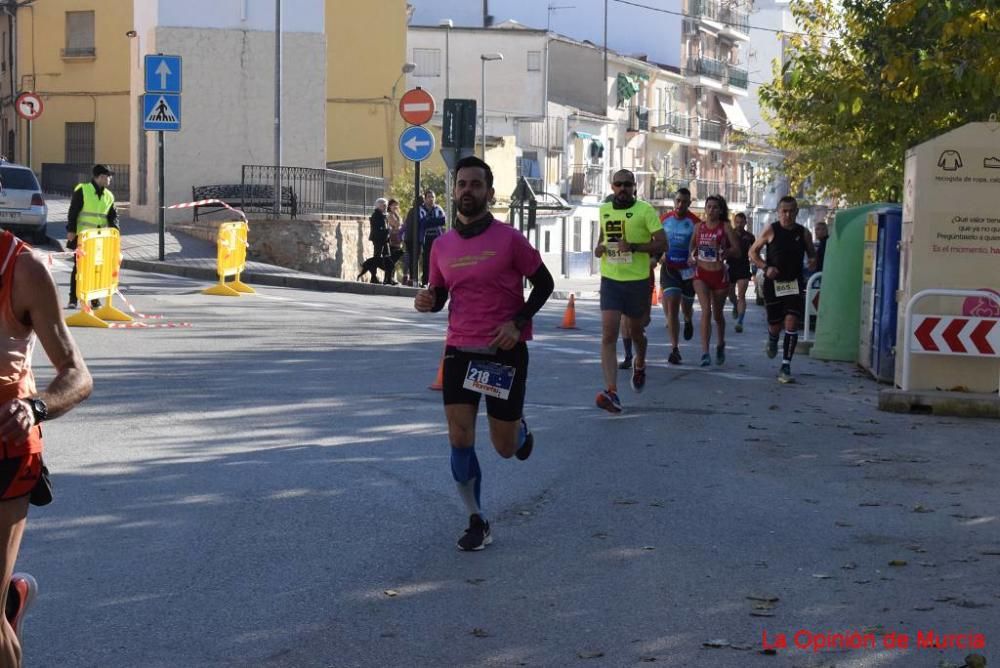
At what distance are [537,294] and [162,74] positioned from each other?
20.2 meters

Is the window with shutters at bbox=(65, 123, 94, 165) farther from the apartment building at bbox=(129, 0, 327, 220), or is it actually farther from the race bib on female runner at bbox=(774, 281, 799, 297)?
the race bib on female runner at bbox=(774, 281, 799, 297)

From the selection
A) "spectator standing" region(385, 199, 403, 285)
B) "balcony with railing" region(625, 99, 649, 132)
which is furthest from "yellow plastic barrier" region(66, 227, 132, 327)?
"balcony with railing" region(625, 99, 649, 132)

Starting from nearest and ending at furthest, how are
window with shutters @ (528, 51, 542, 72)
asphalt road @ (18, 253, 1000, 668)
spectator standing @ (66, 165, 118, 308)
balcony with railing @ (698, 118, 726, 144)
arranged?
1. asphalt road @ (18, 253, 1000, 668)
2. spectator standing @ (66, 165, 118, 308)
3. window with shutters @ (528, 51, 542, 72)
4. balcony with railing @ (698, 118, 726, 144)

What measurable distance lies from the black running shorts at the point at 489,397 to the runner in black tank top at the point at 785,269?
835 centimetres

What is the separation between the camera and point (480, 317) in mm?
7684

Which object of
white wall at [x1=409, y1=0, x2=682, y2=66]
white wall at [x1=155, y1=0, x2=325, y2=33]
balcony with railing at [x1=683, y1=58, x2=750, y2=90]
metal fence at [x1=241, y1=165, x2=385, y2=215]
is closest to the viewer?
metal fence at [x1=241, y1=165, x2=385, y2=215]

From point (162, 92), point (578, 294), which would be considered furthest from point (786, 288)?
point (578, 294)

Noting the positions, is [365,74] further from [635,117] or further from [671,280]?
[671,280]

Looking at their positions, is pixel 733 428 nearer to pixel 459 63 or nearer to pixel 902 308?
pixel 902 308

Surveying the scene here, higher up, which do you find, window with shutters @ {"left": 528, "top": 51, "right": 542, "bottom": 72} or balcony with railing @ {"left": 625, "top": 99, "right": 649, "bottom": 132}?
window with shutters @ {"left": 528, "top": 51, "right": 542, "bottom": 72}

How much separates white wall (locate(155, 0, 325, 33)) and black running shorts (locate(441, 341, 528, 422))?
32.1 meters

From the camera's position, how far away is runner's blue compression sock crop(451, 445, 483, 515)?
7480mm

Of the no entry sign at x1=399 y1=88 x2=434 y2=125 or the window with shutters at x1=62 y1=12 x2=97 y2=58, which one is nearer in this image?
the no entry sign at x1=399 y1=88 x2=434 y2=125

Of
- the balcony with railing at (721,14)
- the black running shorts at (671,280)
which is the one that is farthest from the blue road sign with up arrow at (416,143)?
the balcony with railing at (721,14)
